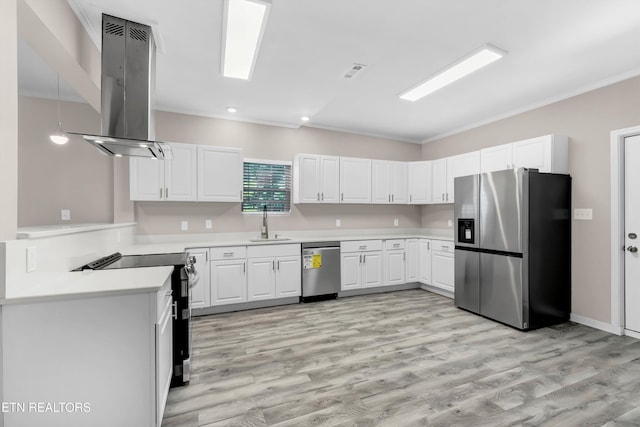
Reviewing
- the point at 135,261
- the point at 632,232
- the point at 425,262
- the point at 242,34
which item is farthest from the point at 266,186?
the point at 632,232

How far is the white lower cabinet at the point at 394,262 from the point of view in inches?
193

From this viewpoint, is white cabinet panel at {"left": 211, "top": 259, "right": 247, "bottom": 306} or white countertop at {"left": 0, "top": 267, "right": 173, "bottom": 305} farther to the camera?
white cabinet panel at {"left": 211, "top": 259, "right": 247, "bottom": 306}

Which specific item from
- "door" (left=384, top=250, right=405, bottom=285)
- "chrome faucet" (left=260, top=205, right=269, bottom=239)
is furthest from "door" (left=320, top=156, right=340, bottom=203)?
"door" (left=384, top=250, right=405, bottom=285)

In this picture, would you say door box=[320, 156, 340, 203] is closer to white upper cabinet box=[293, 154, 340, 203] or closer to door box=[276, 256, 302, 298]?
white upper cabinet box=[293, 154, 340, 203]

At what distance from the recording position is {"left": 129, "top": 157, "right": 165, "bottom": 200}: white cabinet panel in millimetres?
3760

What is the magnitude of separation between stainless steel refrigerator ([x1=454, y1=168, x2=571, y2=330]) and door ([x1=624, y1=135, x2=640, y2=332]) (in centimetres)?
50

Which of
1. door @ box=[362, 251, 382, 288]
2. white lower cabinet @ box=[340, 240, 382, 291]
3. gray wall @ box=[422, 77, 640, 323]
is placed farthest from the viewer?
door @ box=[362, 251, 382, 288]

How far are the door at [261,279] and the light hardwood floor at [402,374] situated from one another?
399 millimetres

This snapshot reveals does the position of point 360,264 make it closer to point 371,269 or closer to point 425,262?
point 371,269

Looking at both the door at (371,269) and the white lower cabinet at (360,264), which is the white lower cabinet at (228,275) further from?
the door at (371,269)

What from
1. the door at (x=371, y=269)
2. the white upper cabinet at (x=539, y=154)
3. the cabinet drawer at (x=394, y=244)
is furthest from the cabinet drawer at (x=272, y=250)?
the white upper cabinet at (x=539, y=154)

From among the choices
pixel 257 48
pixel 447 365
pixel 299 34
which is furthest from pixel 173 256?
pixel 447 365

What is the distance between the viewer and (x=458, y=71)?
10.2 feet

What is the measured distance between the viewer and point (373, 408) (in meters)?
2.02
